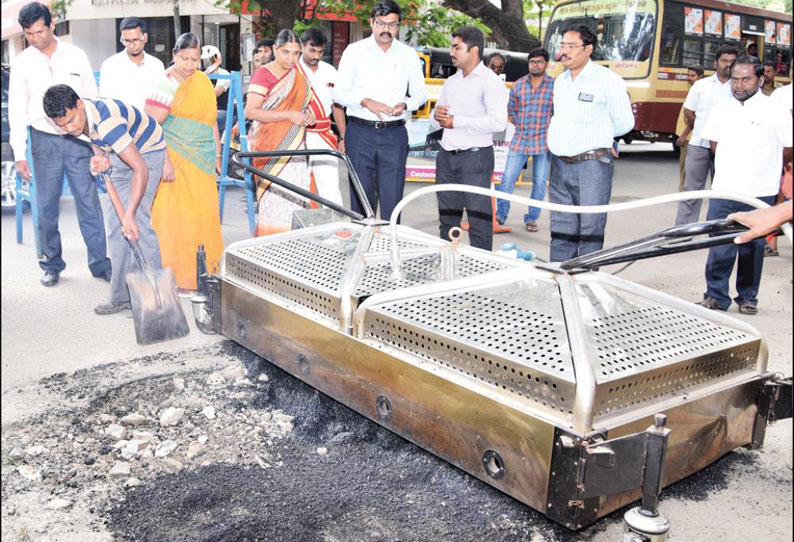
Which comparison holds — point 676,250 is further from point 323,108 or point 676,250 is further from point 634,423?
point 323,108

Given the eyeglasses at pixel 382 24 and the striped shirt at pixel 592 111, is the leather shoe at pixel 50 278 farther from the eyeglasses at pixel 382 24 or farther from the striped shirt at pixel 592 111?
the striped shirt at pixel 592 111

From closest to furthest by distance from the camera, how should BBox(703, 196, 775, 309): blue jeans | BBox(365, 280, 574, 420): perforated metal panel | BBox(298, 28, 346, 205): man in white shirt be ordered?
BBox(365, 280, 574, 420): perforated metal panel < BBox(703, 196, 775, 309): blue jeans < BBox(298, 28, 346, 205): man in white shirt

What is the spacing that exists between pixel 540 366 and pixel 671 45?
561 inches

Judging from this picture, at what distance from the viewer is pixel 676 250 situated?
93.5 inches

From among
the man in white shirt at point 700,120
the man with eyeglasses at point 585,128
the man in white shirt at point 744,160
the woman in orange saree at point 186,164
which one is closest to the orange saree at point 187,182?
the woman in orange saree at point 186,164

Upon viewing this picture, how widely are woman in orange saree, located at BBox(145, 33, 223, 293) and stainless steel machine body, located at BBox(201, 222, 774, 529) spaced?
84.0 inches

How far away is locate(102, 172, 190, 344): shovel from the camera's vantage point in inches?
166

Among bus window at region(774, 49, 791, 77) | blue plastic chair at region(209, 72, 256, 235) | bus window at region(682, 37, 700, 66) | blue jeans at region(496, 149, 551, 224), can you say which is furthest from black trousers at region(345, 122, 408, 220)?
bus window at region(774, 49, 791, 77)

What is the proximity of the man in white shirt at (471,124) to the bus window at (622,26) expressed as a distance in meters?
10.1

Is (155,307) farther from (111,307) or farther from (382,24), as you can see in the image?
(382,24)

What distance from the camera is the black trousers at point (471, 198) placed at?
212 inches

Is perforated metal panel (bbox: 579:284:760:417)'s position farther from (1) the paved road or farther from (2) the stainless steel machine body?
(1) the paved road

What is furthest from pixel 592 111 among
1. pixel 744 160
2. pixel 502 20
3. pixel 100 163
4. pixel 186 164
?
pixel 502 20

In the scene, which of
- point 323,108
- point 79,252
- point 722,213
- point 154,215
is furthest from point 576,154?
point 79,252
